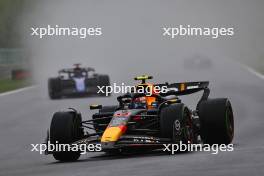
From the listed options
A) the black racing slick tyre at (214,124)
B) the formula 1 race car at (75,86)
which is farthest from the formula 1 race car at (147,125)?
the formula 1 race car at (75,86)

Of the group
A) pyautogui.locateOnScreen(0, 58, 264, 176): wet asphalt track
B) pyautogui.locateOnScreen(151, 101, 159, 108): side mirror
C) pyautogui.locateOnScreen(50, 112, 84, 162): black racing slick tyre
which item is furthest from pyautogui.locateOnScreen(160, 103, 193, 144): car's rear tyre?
pyautogui.locateOnScreen(50, 112, 84, 162): black racing slick tyre

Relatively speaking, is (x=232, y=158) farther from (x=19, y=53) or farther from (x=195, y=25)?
(x=195, y=25)

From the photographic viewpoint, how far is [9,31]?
83.4 m

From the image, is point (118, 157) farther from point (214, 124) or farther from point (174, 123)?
point (214, 124)

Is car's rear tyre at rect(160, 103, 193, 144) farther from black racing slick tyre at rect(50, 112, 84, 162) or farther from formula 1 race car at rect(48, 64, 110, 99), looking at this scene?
formula 1 race car at rect(48, 64, 110, 99)

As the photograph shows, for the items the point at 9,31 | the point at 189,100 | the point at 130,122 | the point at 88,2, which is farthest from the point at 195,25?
A: the point at 130,122

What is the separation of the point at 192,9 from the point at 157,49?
5236 mm

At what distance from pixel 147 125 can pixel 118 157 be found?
674mm

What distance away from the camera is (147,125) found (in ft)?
46.3

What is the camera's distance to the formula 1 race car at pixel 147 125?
13398 mm

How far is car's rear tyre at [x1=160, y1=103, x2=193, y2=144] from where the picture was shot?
1334 cm

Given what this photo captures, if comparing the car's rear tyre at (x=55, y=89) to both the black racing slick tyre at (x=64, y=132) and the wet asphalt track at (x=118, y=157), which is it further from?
the black racing slick tyre at (x=64, y=132)

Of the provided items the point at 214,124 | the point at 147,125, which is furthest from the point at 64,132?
the point at 214,124

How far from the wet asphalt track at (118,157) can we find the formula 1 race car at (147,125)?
0.26m
